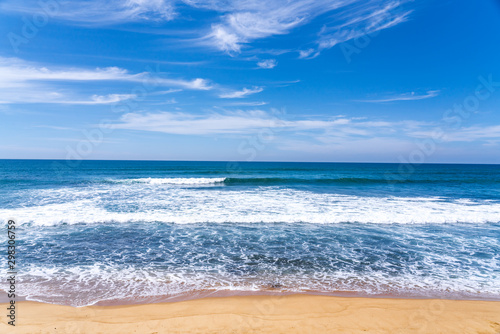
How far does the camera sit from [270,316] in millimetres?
4938

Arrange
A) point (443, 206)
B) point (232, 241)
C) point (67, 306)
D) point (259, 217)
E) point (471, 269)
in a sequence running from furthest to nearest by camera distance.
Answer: point (443, 206), point (259, 217), point (232, 241), point (471, 269), point (67, 306)

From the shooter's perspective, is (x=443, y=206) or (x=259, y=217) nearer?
(x=259, y=217)

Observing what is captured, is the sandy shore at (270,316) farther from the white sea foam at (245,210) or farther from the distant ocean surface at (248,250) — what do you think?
the white sea foam at (245,210)

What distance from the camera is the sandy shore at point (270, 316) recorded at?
180 inches

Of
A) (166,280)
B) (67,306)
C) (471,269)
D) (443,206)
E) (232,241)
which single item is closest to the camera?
(67,306)

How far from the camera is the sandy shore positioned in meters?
4.58

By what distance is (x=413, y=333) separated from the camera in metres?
4.55

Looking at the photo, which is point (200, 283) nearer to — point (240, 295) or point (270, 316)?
point (240, 295)

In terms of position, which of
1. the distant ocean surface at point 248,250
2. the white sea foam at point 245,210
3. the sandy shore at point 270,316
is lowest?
the sandy shore at point 270,316

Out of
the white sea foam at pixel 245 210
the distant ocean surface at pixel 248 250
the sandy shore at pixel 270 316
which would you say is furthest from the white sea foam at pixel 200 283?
the white sea foam at pixel 245 210

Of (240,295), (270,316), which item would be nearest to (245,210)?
(240,295)

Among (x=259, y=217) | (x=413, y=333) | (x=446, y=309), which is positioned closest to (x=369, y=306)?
(x=413, y=333)

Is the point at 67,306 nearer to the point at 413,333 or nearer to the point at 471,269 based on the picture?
the point at 413,333

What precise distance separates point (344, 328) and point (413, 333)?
120 centimetres
